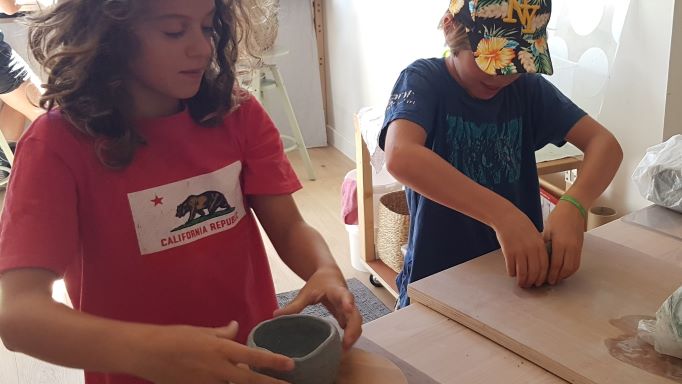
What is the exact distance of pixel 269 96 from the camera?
11.3 ft

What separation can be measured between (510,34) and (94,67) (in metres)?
0.56

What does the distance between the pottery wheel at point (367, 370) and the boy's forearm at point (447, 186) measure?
30cm

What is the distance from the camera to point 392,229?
1959 millimetres

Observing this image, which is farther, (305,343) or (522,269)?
(522,269)

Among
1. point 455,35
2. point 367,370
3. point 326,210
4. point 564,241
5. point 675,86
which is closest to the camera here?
point 367,370

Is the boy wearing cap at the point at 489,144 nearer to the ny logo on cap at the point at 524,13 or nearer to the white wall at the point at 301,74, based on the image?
the ny logo on cap at the point at 524,13

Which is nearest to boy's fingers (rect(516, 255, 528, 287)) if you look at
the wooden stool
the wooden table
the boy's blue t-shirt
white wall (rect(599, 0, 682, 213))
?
the wooden table

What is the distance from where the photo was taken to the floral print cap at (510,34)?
2.94 ft

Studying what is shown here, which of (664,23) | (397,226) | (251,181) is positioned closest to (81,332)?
(251,181)

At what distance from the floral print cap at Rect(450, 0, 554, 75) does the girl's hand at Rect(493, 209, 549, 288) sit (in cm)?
21

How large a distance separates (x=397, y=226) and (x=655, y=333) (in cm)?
126

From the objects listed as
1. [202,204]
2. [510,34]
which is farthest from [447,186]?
[202,204]

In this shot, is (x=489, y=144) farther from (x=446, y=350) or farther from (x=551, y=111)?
(x=446, y=350)

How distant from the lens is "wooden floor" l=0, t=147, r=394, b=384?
1.78 meters
